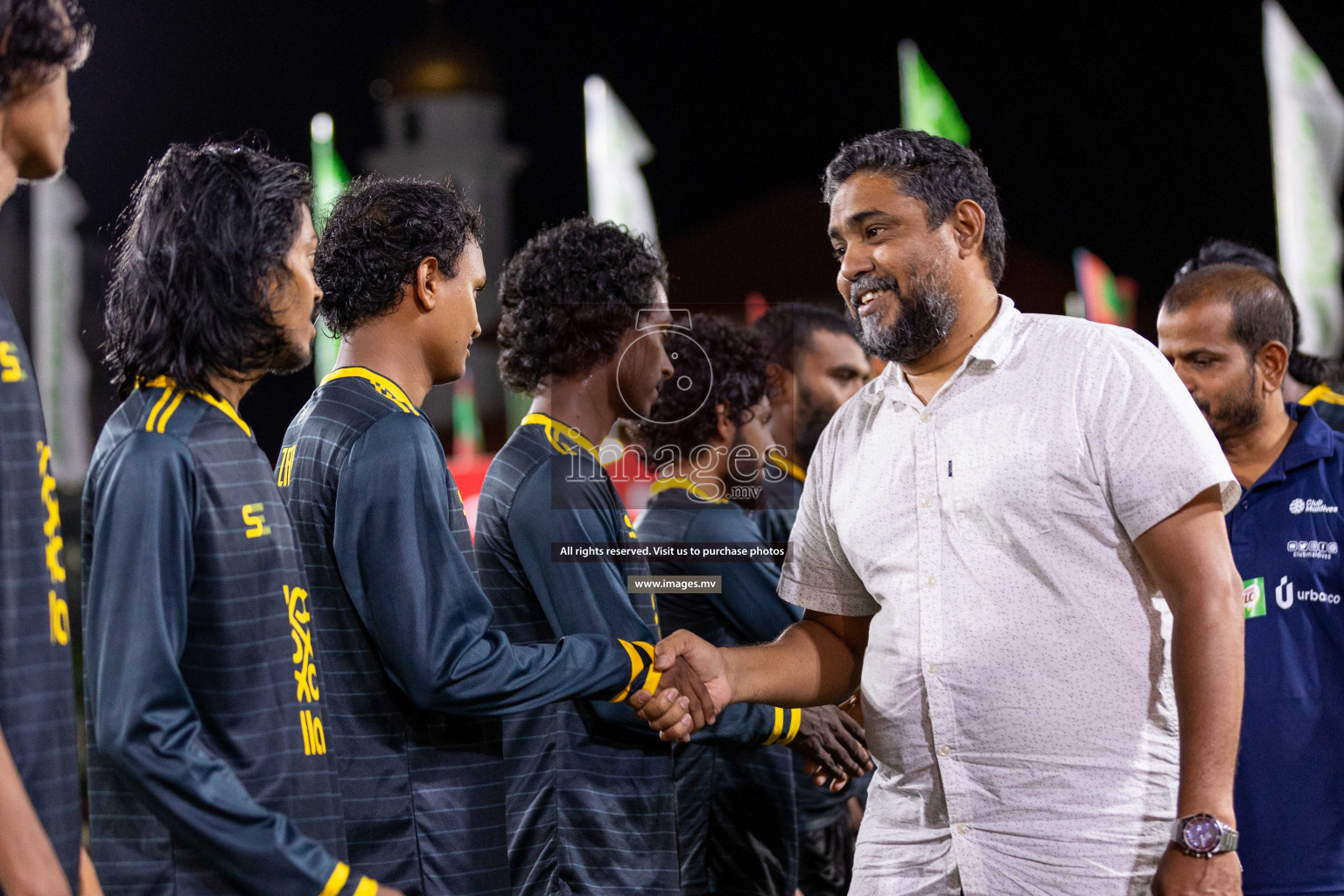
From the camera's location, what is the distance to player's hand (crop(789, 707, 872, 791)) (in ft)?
7.73

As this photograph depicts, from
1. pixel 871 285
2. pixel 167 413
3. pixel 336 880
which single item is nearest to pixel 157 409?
pixel 167 413

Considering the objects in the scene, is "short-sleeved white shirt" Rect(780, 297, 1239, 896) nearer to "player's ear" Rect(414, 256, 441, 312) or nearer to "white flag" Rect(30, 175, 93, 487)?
"player's ear" Rect(414, 256, 441, 312)

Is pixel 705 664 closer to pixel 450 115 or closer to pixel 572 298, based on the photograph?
pixel 572 298

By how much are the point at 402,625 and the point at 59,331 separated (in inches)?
434

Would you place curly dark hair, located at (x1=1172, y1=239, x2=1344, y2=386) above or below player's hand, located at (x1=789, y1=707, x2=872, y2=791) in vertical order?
above

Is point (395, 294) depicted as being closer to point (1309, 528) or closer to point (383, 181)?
point (383, 181)

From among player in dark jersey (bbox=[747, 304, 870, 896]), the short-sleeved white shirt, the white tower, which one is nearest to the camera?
the short-sleeved white shirt

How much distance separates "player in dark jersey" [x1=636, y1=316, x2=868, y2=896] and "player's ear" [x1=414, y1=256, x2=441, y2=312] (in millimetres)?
571

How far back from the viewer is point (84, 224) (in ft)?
52.4

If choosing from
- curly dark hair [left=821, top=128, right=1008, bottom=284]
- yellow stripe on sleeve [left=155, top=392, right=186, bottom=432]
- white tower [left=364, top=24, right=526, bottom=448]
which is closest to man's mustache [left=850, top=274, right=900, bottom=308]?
curly dark hair [left=821, top=128, right=1008, bottom=284]

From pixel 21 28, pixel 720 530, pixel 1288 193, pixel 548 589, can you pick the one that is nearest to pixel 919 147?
pixel 720 530

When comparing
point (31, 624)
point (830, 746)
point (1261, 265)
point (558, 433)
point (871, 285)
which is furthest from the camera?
point (1261, 265)

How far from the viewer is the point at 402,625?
1.60 m

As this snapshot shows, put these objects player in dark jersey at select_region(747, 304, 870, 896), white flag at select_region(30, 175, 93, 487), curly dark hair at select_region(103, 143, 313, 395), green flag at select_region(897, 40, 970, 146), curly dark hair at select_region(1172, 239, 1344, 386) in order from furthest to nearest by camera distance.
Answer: white flag at select_region(30, 175, 93, 487) → green flag at select_region(897, 40, 970, 146) → curly dark hair at select_region(1172, 239, 1344, 386) → player in dark jersey at select_region(747, 304, 870, 896) → curly dark hair at select_region(103, 143, 313, 395)
